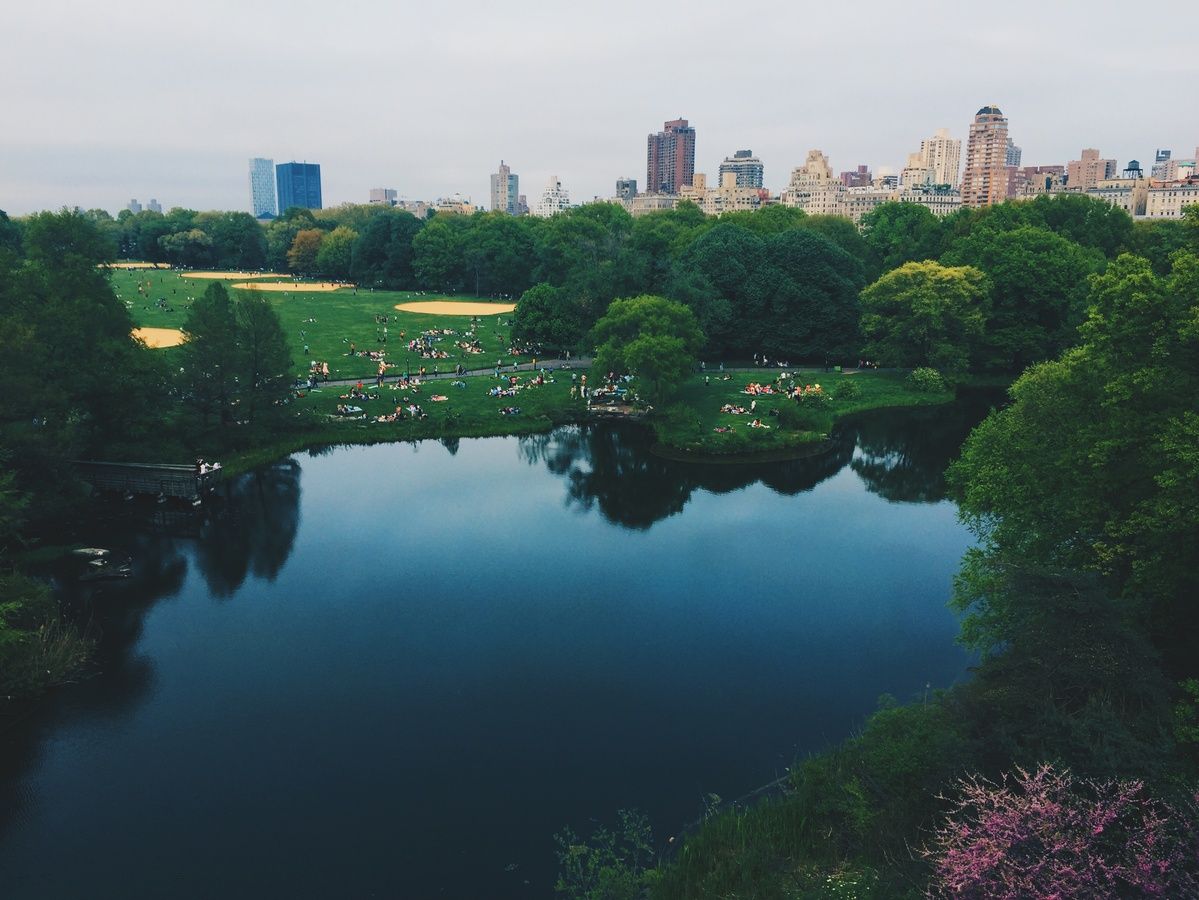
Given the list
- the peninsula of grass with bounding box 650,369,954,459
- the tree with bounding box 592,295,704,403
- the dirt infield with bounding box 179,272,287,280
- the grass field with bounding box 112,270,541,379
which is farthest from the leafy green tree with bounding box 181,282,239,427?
the dirt infield with bounding box 179,272,287,280

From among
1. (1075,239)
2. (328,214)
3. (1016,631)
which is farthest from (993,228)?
(328,214)

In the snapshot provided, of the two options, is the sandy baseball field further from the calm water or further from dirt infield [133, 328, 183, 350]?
the calm water

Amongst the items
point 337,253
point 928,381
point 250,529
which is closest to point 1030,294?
point 928,381

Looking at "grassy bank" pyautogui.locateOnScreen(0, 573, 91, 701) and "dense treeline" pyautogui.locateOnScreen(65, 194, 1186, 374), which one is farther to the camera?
"dense treeline" pyautogui.locateOnScreen(65, 194, 1186, 374)

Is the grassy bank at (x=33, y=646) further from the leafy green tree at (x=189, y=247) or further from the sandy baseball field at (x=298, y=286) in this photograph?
the leafy green tree at (x=189, y=247)

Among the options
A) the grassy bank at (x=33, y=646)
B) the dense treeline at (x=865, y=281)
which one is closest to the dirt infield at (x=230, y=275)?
the dense treeline at (x=865, y=281)

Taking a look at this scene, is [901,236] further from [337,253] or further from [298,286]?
[298,286]
